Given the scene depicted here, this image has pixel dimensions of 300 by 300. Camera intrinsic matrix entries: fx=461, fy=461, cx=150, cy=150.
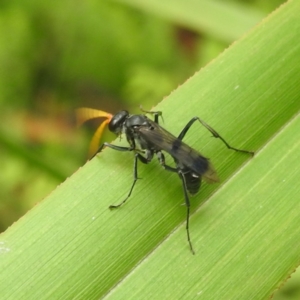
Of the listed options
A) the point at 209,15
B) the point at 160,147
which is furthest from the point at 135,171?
the point at 209,15

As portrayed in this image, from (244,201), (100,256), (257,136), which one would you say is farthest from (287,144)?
(100,256)

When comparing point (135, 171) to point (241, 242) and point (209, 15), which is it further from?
point (209, 15)

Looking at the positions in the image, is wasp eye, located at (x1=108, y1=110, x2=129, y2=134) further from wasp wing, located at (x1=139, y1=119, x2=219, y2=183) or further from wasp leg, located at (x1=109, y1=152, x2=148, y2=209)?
wasp leg, located at (x1=109, y1=152, x2=148, y2=209)

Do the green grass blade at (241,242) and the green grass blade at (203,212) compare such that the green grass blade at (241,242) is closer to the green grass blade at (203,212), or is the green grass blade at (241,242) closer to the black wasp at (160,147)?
the green grass blade at (203,212)

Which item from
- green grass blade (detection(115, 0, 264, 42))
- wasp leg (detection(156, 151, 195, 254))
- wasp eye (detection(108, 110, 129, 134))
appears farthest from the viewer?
green grass blade (detection(115, 0, 264, 42))

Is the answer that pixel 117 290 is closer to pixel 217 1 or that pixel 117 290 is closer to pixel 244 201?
pixel 244 201

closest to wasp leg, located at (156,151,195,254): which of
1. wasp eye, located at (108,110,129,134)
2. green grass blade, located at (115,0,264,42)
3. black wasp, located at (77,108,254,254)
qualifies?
black wasp, located at (77,108,254,254)
